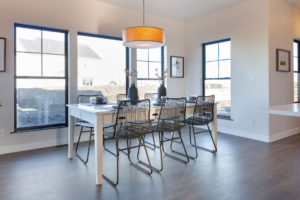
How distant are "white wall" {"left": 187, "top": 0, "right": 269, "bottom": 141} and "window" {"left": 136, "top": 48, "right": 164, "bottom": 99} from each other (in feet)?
4.22

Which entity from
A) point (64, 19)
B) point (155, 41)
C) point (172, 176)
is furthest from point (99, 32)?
point (172, 176)

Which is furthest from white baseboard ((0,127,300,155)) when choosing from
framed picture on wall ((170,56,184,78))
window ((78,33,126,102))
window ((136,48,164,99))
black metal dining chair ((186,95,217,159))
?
window ((136,48,164,99))

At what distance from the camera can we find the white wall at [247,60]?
4.14 m

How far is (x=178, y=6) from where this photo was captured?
4621 millimetres

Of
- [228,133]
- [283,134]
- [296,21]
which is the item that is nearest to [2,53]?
[228,133]

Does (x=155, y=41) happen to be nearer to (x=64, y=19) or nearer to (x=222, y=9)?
(x=64, y=19)

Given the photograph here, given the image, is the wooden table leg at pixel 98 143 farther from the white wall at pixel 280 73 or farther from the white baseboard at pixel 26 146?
the white wall at pixel 280 73

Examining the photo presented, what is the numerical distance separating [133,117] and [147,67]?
8.89 feet

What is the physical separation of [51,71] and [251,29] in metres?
3.87

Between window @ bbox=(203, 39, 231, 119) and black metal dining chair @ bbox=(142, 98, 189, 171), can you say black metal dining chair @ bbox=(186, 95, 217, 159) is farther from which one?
window @ bbox=(203, 39, 231, 119)

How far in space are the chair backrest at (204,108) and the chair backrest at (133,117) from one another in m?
0.97

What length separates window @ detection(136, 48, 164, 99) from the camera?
5.04 meters

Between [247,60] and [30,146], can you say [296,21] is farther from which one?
[30,146]

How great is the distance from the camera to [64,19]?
3.91m
